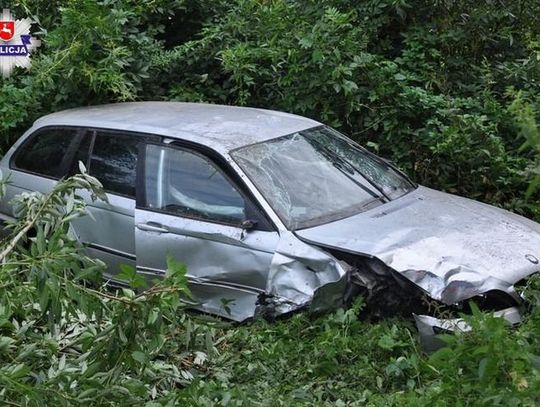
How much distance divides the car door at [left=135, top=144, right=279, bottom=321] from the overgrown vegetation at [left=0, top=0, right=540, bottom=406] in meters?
0.33

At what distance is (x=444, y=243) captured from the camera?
14.5ft

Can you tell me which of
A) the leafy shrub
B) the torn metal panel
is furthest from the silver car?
the leafy shrub

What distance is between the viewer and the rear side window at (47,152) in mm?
5691

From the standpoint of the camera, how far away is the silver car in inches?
169

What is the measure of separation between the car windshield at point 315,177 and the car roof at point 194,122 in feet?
0.39

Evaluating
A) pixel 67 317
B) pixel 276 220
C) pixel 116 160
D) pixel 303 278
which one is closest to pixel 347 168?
pixel 276 220

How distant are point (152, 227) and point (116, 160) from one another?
705 millimetres

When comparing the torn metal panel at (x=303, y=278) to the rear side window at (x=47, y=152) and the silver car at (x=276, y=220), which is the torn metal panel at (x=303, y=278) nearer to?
the silver car at (x=276, y=220)

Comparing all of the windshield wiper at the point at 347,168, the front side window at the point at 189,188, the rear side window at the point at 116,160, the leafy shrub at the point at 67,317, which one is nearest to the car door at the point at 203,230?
the front side window at the point at 189,188

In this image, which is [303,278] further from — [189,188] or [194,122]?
[194,122]

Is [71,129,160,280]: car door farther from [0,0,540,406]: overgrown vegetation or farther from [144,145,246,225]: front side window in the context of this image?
[0,0,540,406]: overgrown vegetation

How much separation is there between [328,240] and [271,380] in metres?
0.91

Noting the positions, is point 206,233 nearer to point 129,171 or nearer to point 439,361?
Answer: point 129,171

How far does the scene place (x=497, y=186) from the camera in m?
6.46
